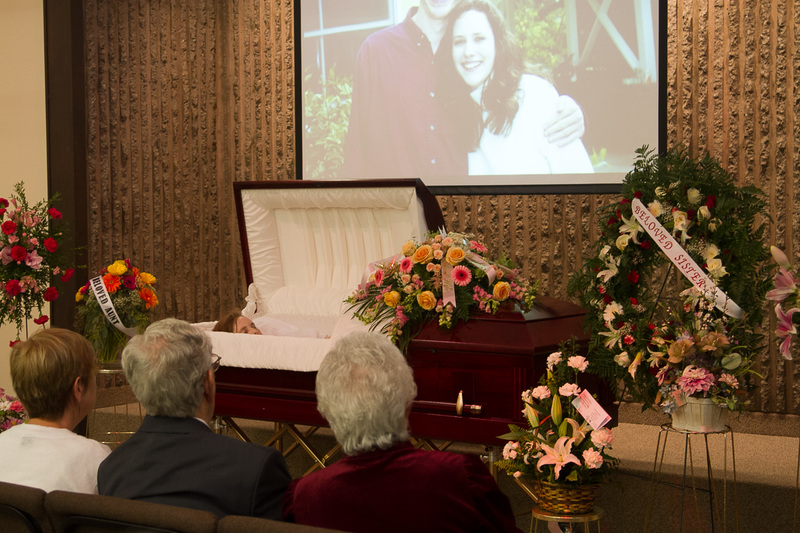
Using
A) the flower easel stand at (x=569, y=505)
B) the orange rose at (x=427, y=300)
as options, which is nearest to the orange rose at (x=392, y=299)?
the orange rose at (x=427, y=300)

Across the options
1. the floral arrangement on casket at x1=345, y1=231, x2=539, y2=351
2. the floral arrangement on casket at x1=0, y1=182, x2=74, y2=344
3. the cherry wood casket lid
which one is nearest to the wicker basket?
the cherry wood casket lid

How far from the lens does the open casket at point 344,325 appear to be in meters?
2.77

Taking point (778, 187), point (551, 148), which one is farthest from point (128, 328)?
point (778, 187)

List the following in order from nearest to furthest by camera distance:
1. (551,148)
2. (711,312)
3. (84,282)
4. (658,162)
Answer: (711,312), (658,162), (551,148), (84,282)

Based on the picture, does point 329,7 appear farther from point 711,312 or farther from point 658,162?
point 711,312

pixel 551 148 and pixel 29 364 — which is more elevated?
pixel 551 148

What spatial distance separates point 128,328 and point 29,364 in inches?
80.7

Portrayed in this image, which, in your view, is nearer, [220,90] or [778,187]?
[778,187]

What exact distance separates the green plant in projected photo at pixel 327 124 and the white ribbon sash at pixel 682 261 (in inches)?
127

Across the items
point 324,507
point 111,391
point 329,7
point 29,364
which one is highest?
point 329,7

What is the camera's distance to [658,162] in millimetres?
2717

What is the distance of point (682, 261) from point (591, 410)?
0.70 metres

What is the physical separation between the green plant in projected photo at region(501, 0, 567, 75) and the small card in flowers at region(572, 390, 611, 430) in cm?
321

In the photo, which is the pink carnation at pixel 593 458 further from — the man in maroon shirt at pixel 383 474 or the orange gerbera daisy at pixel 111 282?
the orange gerbera daisy at pixel 111 282
